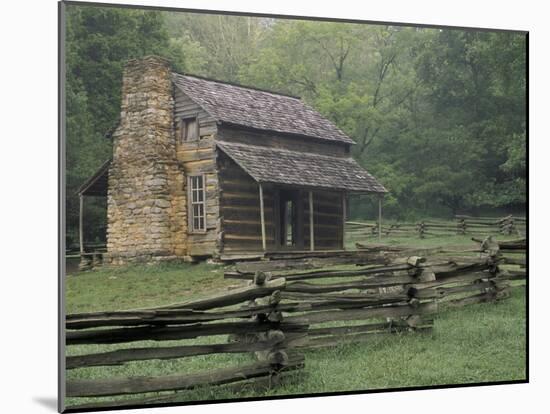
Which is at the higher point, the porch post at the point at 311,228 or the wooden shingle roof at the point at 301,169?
the wooden shingle roof at the point at 301,169

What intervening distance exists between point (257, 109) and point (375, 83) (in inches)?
53.8

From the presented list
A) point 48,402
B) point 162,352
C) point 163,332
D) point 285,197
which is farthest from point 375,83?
point 48,402

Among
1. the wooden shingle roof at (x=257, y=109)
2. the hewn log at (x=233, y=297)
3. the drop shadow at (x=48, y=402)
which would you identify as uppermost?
the wooden shingle roof at (x=257, y=109)

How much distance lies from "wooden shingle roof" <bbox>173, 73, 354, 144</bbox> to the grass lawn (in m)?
1.51

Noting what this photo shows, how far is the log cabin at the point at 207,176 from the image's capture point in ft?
29.2

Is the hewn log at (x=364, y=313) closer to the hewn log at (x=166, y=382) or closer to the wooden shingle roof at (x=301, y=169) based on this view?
the hewn log at (x=166, y=382)

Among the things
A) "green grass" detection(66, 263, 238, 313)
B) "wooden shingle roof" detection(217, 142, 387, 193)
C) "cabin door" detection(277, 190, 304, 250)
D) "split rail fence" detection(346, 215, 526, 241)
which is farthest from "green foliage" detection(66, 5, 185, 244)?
"split rail fence" detection(346, 215, 526, 241)

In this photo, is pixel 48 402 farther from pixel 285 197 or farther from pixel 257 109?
pixel 257 109

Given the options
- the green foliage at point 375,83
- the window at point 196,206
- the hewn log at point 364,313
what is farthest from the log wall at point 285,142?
the hewn log at point 364,313

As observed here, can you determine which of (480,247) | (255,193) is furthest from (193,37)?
(480,247)

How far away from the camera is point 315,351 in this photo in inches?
364

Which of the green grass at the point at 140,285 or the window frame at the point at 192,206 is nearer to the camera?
the green grass at the point at 140,285

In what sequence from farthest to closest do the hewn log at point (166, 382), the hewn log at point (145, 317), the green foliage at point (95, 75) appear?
the green foliage at point (95, 75) → the hewn log at point (166, 382) → the hewn log at point (145, 317)

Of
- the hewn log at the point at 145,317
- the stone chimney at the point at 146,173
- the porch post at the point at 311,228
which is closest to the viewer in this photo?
the hewn log at the point at 145,317
